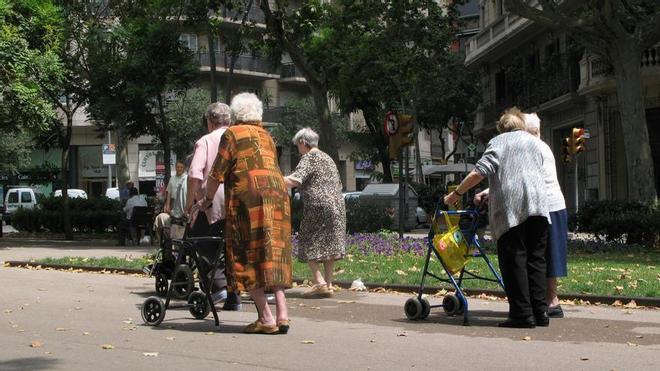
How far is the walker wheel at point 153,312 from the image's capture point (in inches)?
332

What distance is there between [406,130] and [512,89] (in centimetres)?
2484

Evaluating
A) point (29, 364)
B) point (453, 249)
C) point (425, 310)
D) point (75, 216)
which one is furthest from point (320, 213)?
point (75, 216)

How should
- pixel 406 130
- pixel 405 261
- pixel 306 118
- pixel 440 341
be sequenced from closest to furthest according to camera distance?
pixel 440 341 → pixel 405 261 → pixel 406 130 → pixel 306 118

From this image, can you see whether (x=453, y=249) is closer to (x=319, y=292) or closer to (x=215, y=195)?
(x=215, y=195)

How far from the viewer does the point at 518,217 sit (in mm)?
8227

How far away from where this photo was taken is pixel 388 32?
83.2 feet

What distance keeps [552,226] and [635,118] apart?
13974 millimetres

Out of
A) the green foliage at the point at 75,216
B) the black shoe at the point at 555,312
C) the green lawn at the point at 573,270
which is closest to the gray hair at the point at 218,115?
the black shoe at the point at 555,312

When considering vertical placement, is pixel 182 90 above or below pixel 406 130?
above

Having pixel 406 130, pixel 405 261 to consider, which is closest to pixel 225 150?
pixel 405 261

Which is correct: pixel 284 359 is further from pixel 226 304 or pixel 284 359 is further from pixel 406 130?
pixel 406 130

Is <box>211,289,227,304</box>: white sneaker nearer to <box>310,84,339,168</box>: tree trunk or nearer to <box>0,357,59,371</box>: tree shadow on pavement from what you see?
<box>0,357,59,371</box>: tree shadow on pavement

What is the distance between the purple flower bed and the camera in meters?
16.8

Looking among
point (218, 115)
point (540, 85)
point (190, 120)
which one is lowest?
point (218, 115)
